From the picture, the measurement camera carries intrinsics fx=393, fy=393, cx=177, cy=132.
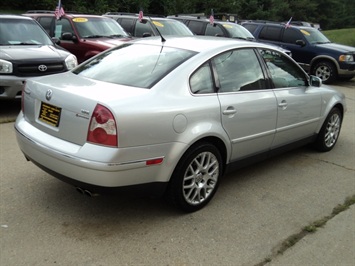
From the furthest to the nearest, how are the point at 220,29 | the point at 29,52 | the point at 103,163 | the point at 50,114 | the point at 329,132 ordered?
the point at 220,29, the point at 29,52, the point at 329,132, the point at 50,114, the point at 103,163

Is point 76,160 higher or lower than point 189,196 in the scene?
higher

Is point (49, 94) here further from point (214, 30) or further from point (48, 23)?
point (214, 30)

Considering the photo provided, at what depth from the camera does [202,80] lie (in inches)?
144

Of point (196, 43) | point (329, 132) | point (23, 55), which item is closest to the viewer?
point (196, 43)

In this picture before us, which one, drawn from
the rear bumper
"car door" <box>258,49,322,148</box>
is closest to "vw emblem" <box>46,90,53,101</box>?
the rear bumper

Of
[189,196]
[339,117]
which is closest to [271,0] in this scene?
[339,117]

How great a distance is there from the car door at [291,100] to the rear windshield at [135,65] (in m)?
1.21

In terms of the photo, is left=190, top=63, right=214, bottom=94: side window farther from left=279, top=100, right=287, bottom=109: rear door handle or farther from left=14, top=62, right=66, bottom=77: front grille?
left=14, top=62, right=66, bottom=77: front grille

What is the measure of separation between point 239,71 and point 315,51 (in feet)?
33.0

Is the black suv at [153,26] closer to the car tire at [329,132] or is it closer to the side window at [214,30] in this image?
the side window at [214,30]

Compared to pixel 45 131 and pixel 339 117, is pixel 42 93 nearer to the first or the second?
pixel 45 131

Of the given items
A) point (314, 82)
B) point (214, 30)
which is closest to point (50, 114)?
point (314, 82)

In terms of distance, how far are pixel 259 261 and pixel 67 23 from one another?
842 cm

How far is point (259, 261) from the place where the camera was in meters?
2.97
